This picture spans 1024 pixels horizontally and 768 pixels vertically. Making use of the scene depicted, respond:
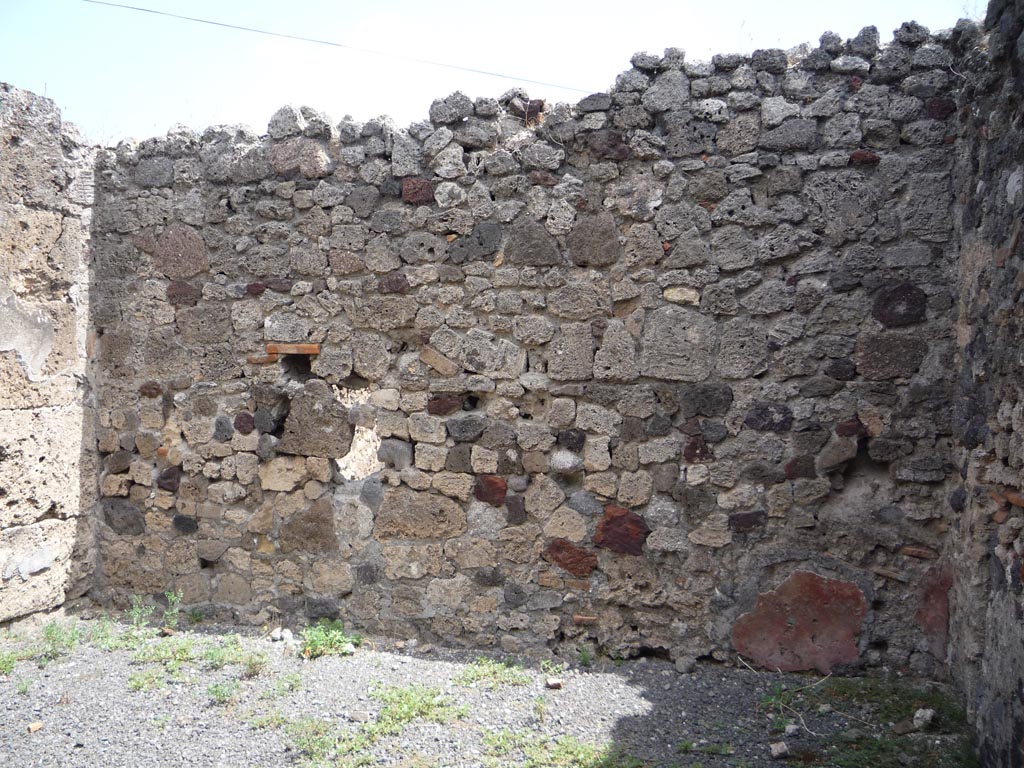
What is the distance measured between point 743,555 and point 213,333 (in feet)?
9.24

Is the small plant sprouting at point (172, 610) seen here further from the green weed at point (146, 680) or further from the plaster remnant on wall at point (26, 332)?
the plaster remnant on wall at point (26, 332)

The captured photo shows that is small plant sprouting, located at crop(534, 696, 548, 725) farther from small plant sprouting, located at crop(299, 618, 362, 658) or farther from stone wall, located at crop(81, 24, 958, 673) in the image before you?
small plant sprouting, located at crop(299, 618, 362, 658)

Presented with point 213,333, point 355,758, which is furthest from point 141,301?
point 355,758

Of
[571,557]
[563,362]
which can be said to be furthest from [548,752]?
[563,362]

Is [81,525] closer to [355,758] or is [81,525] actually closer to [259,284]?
[259,284]

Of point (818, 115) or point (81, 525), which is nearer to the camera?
point (818, 115)

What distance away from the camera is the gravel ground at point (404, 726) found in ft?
9.68

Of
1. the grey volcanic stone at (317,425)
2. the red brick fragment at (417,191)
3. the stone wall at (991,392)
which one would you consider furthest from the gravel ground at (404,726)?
the red brick fragment at (417,191)

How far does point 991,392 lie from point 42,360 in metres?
4.29

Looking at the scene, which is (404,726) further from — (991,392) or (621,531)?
(991,392)

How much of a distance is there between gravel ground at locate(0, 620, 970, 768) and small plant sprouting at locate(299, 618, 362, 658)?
0.18ft

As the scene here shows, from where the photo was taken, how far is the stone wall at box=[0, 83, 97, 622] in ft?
13.4

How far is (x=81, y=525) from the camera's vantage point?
14.6 feet

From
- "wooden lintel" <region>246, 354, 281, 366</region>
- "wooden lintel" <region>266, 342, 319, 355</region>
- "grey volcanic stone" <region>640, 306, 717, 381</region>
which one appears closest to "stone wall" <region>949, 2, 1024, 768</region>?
"grey volcanic stone" <region>640, 306, 717, 381</region>
